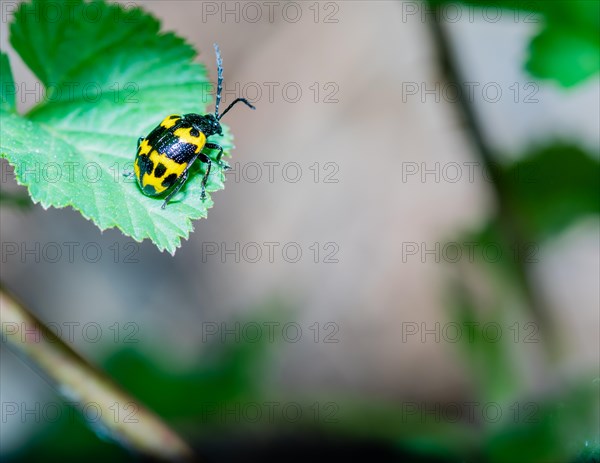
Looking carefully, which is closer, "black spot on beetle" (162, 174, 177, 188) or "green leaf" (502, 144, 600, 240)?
"black spot on beetle" (162, 174, 177, 188)

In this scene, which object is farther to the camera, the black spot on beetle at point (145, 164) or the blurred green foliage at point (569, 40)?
the blurred green foliage at point (569, 40)

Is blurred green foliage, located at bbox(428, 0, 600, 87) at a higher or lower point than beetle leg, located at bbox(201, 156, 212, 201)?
higher

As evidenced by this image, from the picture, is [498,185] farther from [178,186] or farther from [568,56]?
[178,186]

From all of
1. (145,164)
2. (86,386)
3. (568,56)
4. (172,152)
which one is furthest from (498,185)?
(86,386)

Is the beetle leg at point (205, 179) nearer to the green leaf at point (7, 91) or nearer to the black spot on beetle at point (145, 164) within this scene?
the black spot on beetle at point (145, 164)

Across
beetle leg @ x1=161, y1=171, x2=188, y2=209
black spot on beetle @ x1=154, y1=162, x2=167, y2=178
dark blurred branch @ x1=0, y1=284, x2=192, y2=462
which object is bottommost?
dark blurred branch @ x1=0, y1=284, x2=192, y2=462

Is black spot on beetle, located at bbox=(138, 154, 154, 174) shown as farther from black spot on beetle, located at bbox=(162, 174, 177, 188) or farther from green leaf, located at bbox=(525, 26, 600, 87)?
green leaf, located at bbox=(525, 26, 600, 87)

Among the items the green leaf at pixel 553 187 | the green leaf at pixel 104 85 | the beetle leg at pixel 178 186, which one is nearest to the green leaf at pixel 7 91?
the green leaf at pixel 104 85

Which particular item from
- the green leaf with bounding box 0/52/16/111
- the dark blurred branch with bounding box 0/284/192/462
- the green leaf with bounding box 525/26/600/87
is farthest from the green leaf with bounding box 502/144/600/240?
the green leaf with bounding box 0/52/16/111
